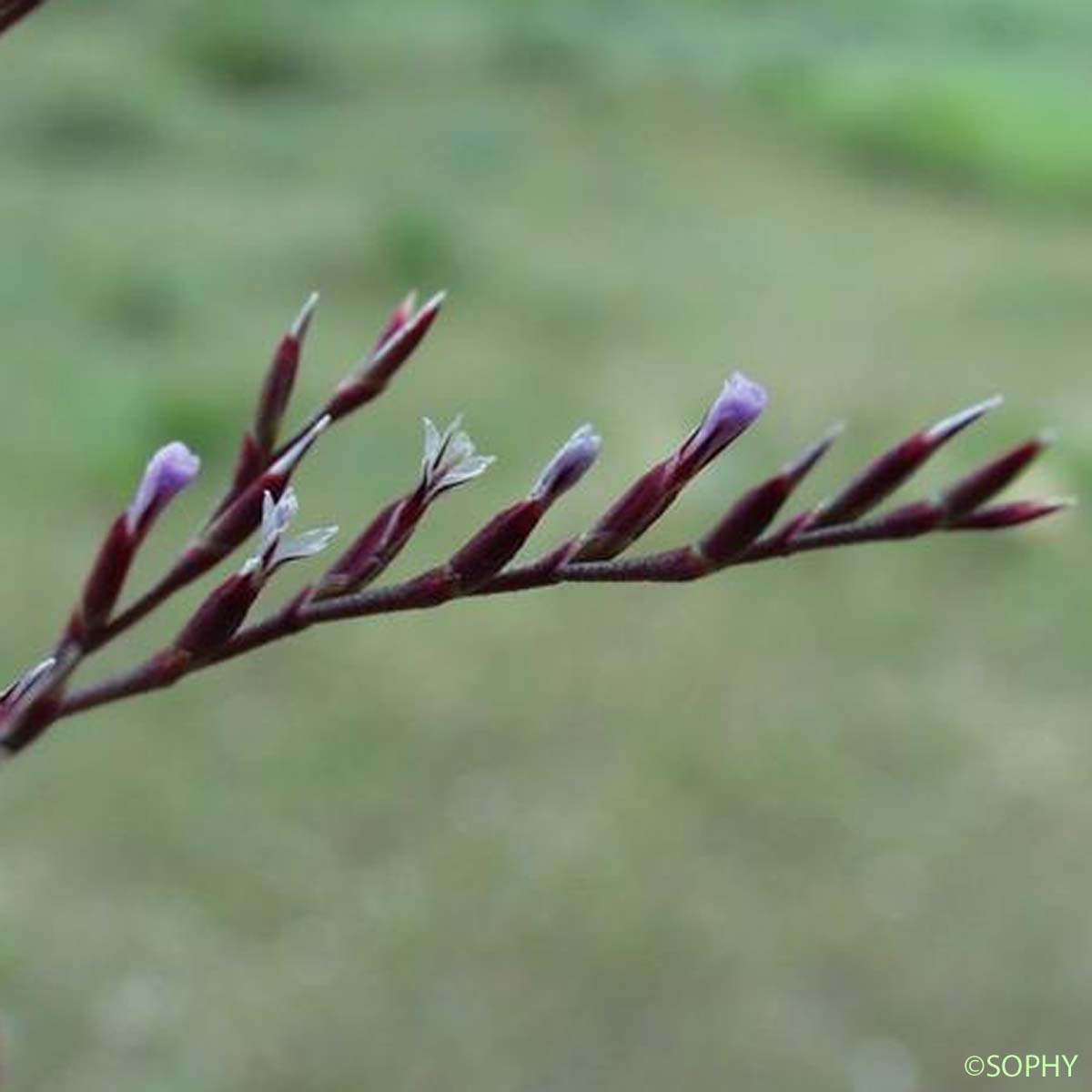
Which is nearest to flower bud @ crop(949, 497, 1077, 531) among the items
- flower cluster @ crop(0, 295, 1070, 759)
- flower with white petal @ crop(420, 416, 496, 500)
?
flower cluster @ crop(0, 295, 1070, 759)

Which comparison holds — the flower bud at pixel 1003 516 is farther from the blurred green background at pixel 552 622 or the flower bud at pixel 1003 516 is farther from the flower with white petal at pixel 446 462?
the blurred green background at pixel 552 622

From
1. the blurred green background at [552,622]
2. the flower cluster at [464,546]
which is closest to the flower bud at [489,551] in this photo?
the flower cluster at [464,546]

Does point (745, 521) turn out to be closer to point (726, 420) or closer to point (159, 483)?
point (726, 420)

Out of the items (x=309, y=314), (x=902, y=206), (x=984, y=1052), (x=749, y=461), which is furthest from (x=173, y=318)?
(x=309, y=314)

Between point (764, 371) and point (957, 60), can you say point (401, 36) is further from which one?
point (764, 371)

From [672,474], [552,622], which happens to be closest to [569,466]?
[672,474]

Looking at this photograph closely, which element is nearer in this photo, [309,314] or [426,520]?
[309,314]
